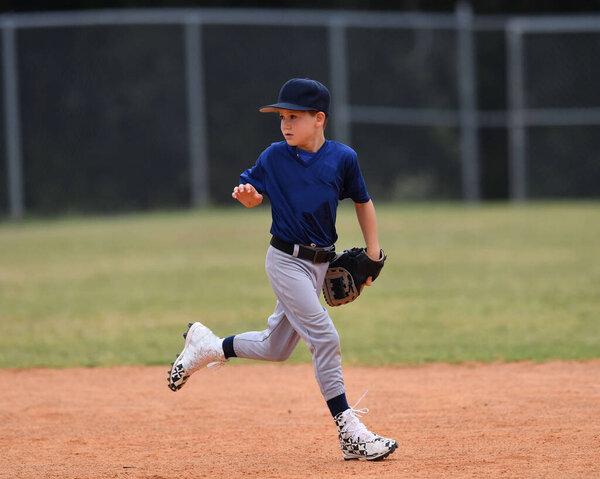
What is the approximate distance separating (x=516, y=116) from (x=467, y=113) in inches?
41.3

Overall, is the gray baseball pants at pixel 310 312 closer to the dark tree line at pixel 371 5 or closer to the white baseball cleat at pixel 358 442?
the white baseball cleat at pixel 358 442

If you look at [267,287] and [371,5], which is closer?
[267,287]

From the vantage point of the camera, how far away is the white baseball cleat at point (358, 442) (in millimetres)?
4195

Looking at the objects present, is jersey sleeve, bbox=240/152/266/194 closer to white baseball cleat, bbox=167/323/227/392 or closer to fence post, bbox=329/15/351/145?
white baseball cleat, bbox=167/323/227/392

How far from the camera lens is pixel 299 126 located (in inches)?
170

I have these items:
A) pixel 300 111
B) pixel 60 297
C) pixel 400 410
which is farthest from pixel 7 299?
pixel 300 111

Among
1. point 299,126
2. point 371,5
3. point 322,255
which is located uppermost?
point 371,5

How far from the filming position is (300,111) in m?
4.32

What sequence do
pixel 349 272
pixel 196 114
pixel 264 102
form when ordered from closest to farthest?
1. pixel 349 272
2. pixel 196 114
3. pixel 264 102

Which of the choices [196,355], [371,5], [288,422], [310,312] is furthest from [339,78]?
[310,312]

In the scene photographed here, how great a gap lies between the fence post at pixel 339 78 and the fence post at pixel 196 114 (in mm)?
2484

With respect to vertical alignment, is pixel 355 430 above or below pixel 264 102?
below

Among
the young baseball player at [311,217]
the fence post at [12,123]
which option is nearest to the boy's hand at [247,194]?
the young baseball player at [311,217]

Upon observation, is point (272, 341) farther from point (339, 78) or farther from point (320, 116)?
point (339, 78)
